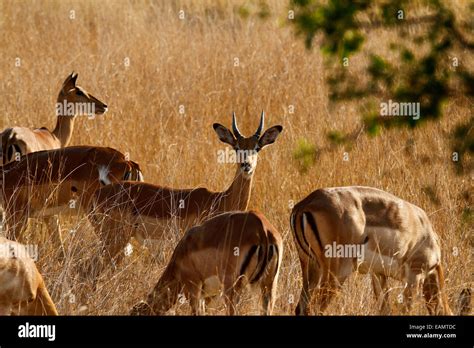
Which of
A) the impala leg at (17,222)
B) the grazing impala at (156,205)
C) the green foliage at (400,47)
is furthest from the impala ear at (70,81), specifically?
the green foliage at (400,47)

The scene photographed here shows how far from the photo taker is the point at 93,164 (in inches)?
313

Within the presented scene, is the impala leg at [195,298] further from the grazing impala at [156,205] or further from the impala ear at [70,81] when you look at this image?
the impala ear at [70,81]

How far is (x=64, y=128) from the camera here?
9.76m

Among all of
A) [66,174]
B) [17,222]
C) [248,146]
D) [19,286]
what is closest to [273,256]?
[19,286]

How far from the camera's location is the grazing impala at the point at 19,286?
4.77m

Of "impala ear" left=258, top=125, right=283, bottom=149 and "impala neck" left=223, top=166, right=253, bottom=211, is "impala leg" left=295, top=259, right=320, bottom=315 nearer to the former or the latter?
"impala neck" left=223, top=166, right=253, bottom=211

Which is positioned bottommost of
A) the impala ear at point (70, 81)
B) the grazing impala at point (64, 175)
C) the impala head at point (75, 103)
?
the grazing impala at point (64, 175)

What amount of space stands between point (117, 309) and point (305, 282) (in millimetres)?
989

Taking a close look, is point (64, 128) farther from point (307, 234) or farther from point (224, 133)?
point (307, 234)

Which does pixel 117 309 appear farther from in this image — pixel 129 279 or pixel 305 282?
pixel 305 282

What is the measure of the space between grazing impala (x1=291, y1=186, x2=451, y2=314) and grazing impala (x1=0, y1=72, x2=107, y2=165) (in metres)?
3.74

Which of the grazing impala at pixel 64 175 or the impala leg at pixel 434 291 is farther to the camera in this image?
the grazing impala at pixel 64 175

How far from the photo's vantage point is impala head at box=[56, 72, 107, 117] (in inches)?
387
